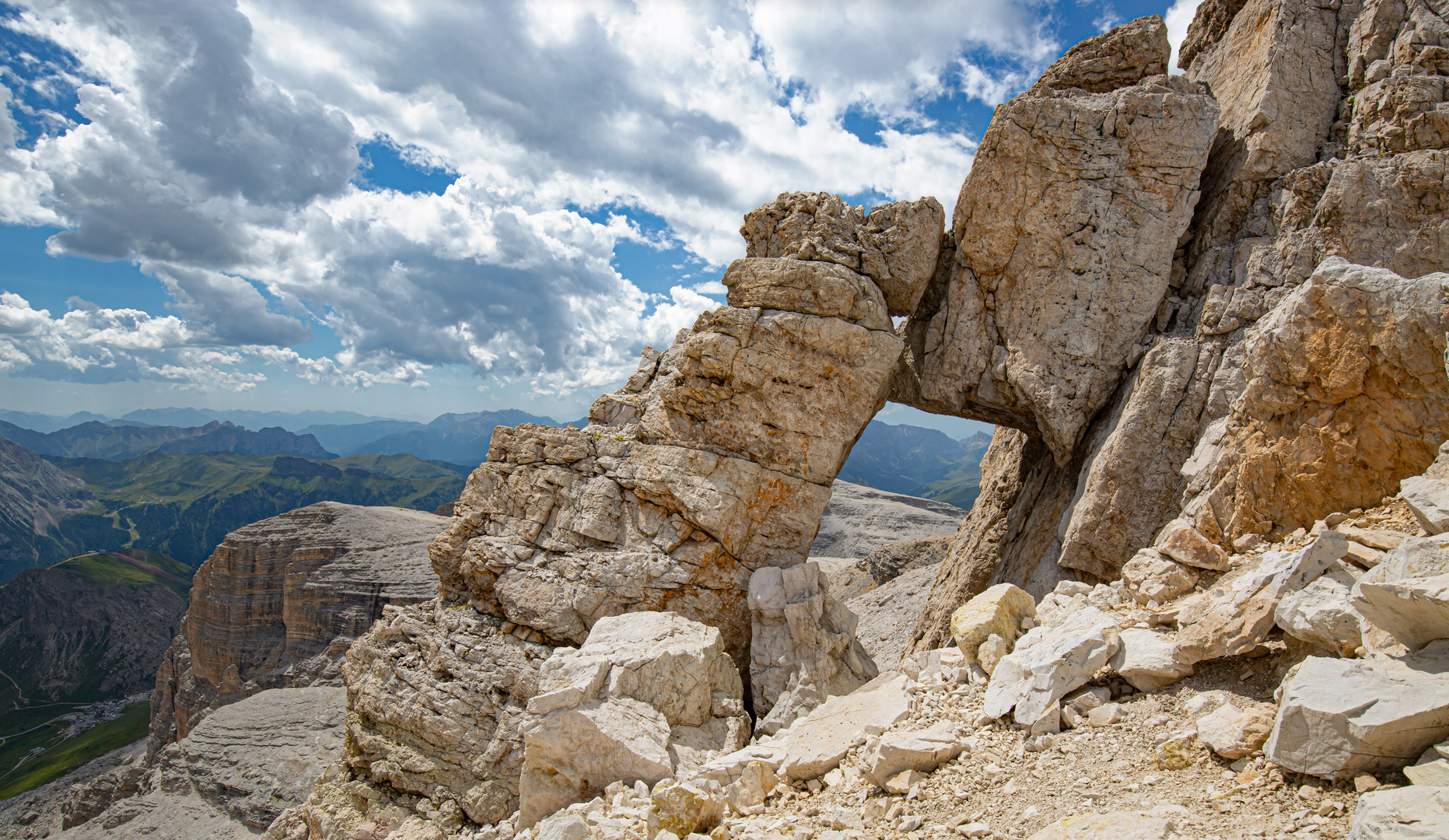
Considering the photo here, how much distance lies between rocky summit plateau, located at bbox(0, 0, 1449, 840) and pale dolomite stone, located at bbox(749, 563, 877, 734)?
0.32 feet

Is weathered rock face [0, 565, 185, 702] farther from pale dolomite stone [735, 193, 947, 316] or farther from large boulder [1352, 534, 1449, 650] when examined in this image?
large boulder [1352, 534, 1449, 650]

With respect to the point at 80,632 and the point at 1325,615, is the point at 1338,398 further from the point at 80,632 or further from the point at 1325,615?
the point at 80,632

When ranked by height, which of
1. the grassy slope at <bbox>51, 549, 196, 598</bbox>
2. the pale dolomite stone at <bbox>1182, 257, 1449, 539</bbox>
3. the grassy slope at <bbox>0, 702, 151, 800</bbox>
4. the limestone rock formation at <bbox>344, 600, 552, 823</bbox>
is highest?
the pale dolomite stone at <bbox>1182, 257, 1449, 539</bbox>

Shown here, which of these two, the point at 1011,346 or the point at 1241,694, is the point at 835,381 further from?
the point at 1241,694

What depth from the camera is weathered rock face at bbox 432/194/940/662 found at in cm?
1867

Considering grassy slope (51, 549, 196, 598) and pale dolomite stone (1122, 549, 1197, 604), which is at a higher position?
pale dolomite stone (1122, 549, 1197, 604)

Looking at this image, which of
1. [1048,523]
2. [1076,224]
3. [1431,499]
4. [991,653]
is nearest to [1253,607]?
[1431,499]

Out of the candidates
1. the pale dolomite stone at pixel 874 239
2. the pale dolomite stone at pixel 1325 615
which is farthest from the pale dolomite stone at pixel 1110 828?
the pale dolomite stone at pixel 874 239

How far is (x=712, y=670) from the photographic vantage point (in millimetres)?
14922

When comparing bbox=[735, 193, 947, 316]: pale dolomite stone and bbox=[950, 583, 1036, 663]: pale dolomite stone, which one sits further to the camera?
bbox=[735, 193, 947, 316]: pale dolomite stone

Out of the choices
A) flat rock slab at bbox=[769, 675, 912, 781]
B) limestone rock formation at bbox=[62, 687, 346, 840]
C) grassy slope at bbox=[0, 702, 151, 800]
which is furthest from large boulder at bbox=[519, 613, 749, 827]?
grassy slope at bbox=[0, 702, 151, 800]

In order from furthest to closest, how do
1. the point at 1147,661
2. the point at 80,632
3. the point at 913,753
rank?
the point at 80,632 < the point at 1147,661 < the point at 913,753

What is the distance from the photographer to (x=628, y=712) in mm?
12562

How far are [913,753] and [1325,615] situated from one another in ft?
16.2
